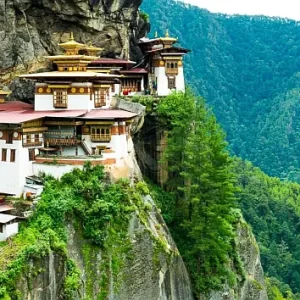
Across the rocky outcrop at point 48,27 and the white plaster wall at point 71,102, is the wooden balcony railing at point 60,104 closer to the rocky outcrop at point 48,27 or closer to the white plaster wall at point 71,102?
the white plaster wall at point 71,102

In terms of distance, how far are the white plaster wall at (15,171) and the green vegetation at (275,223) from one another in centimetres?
4893

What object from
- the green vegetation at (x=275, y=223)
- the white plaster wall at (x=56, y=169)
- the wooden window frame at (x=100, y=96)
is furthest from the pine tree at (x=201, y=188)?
the green vegetation at (x=275, y=223)

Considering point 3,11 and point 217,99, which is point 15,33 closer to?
point 3,11

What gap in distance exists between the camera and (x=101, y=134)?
40.8 m

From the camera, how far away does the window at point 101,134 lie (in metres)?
40.7

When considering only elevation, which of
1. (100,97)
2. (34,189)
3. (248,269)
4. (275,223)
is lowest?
(275,223)

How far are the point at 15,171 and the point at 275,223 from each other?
7082cm

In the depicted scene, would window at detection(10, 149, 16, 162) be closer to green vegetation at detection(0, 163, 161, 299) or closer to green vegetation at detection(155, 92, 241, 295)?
green vegetation at detection(0, 163, 161, 299)

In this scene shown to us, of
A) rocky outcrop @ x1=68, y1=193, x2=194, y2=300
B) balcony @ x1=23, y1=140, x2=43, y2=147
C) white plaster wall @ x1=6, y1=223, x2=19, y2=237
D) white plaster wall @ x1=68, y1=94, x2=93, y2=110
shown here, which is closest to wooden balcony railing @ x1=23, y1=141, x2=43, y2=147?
balcony @ x1=23, y1=140, x2=43, y2=147

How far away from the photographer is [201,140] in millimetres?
45719

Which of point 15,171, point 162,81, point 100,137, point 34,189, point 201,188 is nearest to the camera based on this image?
point 34,189

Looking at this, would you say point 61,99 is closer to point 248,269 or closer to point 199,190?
point 199,190

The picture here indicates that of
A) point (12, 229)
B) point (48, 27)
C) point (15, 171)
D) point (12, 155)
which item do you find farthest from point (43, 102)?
point (12, 229)

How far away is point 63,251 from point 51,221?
1858mm
